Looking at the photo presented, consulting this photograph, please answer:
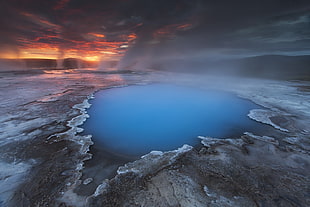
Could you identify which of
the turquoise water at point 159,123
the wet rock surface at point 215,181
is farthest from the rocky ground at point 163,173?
the turquoise water at point 159,123

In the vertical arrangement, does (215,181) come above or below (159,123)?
above

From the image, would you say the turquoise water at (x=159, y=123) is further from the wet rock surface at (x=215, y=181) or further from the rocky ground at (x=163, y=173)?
the wet rock surface at (x=215, y=181)

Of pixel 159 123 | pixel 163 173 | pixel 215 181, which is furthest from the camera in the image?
pixel 159 123

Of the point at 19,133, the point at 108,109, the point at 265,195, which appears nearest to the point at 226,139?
the point at 265,195

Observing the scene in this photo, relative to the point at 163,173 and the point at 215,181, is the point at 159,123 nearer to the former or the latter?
the point at 163,173

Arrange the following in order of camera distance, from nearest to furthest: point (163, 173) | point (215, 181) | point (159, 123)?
point (215, 181) < point (163, 173) < point (159, 123)

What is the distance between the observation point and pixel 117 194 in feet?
8.07

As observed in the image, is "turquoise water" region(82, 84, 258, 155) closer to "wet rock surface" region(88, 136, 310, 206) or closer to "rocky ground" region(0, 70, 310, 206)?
"rocky ground" region(0, 70, 310, 206)

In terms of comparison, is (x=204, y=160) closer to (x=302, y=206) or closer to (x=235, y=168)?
(x=235, y=168)

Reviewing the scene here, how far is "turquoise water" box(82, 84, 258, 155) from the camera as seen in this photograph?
438 centimetres

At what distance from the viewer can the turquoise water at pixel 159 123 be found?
4375mm

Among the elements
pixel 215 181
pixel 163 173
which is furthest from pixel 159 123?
pixel 215 181

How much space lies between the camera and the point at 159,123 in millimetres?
5832

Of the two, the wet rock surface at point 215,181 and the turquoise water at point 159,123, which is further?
the turquoise water at point 159,123
